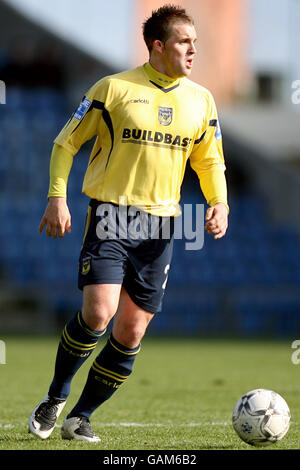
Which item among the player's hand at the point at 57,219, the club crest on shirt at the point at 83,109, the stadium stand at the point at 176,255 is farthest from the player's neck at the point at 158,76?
the stadium stand at the point at 176,255

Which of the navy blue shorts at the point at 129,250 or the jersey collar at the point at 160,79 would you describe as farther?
the jersey collar at the point at 160,79

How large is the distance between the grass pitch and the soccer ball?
3.1 inches

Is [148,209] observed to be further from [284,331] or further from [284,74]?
[284,74]

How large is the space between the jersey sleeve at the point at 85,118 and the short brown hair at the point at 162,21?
376 millimetres

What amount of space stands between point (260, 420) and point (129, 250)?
1.06 m

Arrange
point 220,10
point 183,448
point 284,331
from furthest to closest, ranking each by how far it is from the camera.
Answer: point 220,10 < point 284,331 < point 183,448

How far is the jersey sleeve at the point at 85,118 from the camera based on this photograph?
462 centimetres

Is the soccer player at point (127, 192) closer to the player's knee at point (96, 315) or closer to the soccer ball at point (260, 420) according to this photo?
the player's knee at point (96, 315)

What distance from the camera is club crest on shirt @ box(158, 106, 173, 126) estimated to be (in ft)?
15.4

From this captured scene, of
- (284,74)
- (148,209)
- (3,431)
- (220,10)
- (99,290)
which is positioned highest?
(220,10)

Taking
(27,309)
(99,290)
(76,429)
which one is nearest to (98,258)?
(99,290)

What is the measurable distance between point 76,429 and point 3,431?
525mm
